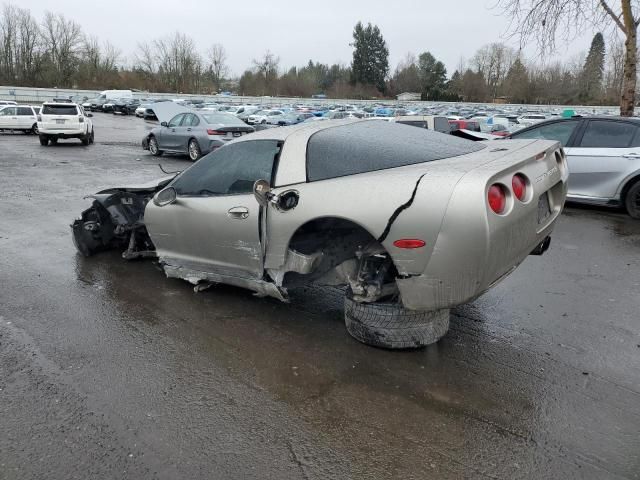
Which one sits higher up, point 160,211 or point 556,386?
point 160,211

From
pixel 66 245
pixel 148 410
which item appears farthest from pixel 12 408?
pixel 66 245

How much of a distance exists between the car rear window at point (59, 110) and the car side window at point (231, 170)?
1715cm

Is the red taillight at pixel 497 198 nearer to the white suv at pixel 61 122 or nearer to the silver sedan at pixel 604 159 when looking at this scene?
the silver sedan at pixel 604 159

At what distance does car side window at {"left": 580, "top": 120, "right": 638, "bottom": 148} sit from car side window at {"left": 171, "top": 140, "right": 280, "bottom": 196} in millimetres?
6339

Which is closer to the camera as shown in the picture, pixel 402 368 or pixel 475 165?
pixel 475 165

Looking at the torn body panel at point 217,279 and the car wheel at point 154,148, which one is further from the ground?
the car wheel at point 154,148

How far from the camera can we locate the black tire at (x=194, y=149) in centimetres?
1504

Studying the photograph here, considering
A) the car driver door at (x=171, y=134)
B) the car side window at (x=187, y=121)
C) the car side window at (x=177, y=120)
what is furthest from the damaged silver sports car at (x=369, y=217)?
the car side window at (x=177, y=120)

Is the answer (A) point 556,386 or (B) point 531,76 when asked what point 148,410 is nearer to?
(A) point 556,386

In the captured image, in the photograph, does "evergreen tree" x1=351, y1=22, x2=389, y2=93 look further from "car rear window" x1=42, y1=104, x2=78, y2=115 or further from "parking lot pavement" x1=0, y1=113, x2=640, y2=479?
"parking lot pavement" x1=0, y1=113, x2=640, y2=479

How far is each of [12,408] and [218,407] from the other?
1.17 meters

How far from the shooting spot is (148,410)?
288 cm

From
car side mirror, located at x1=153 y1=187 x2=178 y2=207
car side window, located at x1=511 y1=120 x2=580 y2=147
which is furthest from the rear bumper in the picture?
car side window, located at x1=511 y1=120 x2=580 y2=147

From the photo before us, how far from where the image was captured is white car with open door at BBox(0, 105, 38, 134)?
25.0 meters
